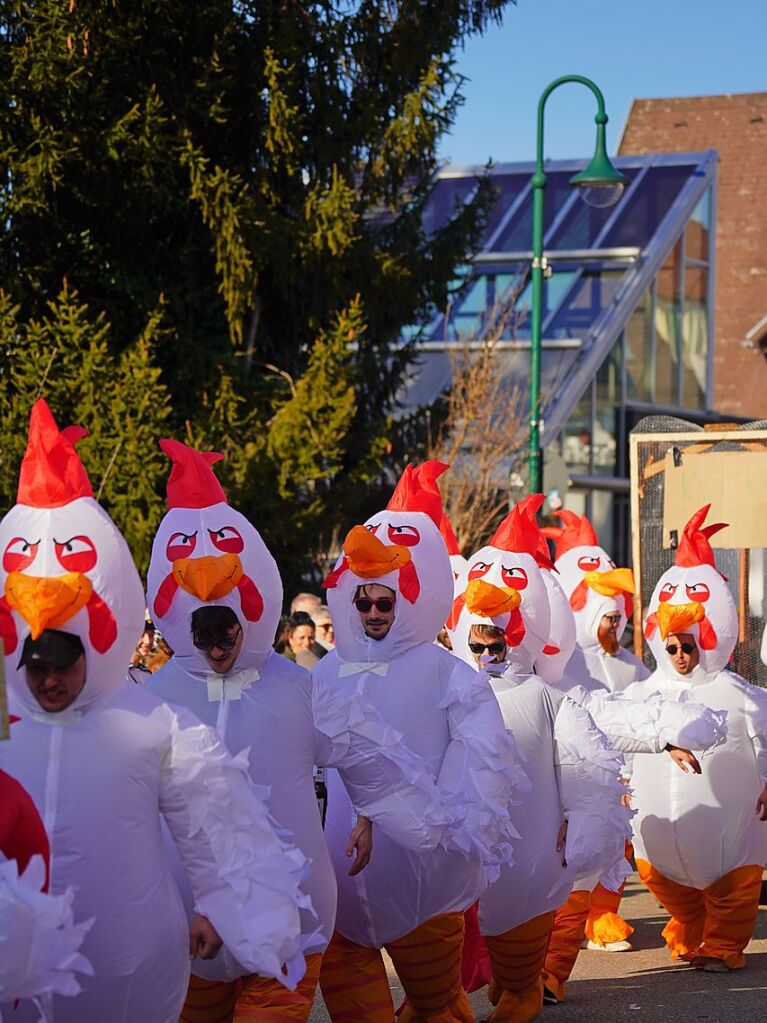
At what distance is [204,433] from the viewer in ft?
42.5

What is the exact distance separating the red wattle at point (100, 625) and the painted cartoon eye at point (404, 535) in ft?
6.97

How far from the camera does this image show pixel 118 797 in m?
4.22

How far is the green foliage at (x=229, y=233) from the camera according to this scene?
1271 centimetres

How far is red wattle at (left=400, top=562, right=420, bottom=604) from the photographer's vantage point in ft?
20.3

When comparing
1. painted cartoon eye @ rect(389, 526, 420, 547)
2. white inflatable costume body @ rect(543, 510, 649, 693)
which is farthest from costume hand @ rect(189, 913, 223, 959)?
white inflatable costume body @ rect(543, 510, 649, 693)

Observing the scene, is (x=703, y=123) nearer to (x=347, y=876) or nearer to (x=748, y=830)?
(x=748, y=830)

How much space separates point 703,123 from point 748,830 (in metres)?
32.3

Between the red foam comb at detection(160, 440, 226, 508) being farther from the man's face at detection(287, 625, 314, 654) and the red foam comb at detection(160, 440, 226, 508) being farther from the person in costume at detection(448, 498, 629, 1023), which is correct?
the man's face at detection(287, 625, 314, 654)

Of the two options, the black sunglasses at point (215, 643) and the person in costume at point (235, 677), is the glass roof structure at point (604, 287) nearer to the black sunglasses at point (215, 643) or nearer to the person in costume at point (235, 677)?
the person in costume at point (235, 677)

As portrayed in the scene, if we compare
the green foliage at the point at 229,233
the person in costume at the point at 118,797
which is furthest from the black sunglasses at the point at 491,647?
the green foliage at the point at 229,233

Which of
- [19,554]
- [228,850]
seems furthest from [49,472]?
[228,850]

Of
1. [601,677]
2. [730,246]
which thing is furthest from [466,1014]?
[730,246]

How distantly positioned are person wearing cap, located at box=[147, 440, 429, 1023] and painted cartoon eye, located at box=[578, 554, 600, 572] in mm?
4755

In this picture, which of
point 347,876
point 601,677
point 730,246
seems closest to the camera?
point 347,876
